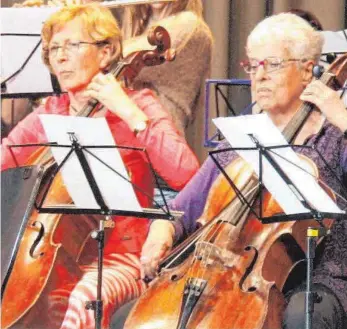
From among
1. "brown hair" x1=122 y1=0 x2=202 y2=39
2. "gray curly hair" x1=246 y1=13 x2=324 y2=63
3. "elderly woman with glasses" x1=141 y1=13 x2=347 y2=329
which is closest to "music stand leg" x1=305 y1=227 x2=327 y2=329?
"elderly woman with glasses" x1=141 y1=13 x2=347 y2=329

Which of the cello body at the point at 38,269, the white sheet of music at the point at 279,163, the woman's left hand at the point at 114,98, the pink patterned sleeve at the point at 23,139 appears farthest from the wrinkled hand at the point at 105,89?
the white sheet of music at the point at 279,163

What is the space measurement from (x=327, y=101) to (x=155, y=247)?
543 millimetres

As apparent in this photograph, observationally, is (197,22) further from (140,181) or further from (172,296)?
(172,296)

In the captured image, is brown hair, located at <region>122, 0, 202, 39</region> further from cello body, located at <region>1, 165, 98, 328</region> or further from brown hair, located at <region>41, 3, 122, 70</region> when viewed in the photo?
cello body, located at <region>1, 165, 98, 328</region>

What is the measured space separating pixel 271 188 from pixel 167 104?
0.89 metres

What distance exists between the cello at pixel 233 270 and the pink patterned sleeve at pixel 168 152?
28cm

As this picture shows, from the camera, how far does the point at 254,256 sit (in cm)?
222

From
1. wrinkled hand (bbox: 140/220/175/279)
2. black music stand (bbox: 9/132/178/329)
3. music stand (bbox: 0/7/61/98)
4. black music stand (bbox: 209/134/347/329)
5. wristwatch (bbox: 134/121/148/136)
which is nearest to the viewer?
black music stand (bbox: 209/134/347/329)

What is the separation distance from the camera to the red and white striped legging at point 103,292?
2467 mm

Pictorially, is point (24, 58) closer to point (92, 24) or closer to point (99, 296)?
point (92, 24)

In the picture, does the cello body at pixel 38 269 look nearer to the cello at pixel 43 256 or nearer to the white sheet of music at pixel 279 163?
the cello at pixel 43 256

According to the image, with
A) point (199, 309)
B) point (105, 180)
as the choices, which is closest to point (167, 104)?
point (105, 180)

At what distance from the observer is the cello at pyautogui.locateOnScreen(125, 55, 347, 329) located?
2.14 m

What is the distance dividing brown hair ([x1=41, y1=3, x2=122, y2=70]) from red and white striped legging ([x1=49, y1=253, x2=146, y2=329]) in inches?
23.2
